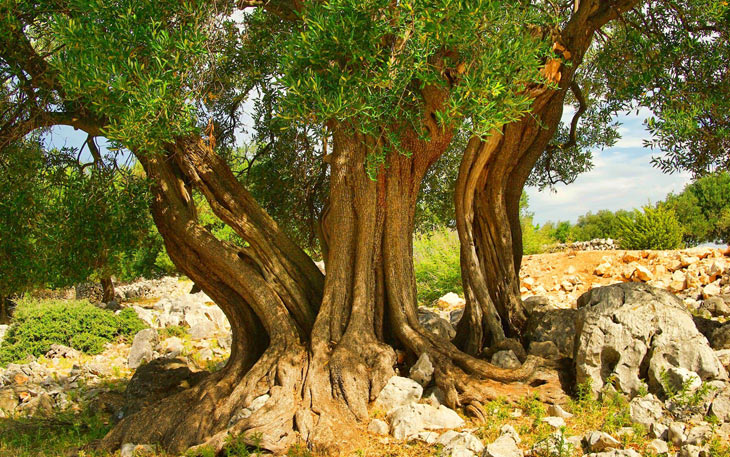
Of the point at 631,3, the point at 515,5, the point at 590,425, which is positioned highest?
the point at 631,3

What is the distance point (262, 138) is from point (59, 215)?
310cm

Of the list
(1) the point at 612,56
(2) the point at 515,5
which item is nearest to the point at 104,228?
(2) the point at 515,5

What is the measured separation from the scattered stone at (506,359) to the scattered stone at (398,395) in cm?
129

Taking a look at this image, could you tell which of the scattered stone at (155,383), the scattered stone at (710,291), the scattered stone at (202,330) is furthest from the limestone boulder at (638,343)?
the scattered stone at (202,330)

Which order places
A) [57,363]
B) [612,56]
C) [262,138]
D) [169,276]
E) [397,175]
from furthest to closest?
[169,276] < [57,363] < [262,138] < [612,56] < [397,175]

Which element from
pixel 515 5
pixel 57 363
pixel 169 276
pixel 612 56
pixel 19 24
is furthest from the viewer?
pixel 169 276

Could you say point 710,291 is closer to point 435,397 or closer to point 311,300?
point 435,397

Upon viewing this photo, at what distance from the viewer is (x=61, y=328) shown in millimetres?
12453

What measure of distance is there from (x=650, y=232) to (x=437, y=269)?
22.5 feet

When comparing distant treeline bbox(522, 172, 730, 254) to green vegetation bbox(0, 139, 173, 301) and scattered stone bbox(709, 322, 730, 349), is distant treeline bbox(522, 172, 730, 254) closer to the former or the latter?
scattered stone bbox(709, 322, 730, 349)

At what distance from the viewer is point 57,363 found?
1159cm

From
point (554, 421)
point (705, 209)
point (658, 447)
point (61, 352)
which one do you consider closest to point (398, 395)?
point (554, 421)

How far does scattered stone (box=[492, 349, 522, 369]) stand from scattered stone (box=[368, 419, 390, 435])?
6.04ft

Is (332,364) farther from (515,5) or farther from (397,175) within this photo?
(515,5)
